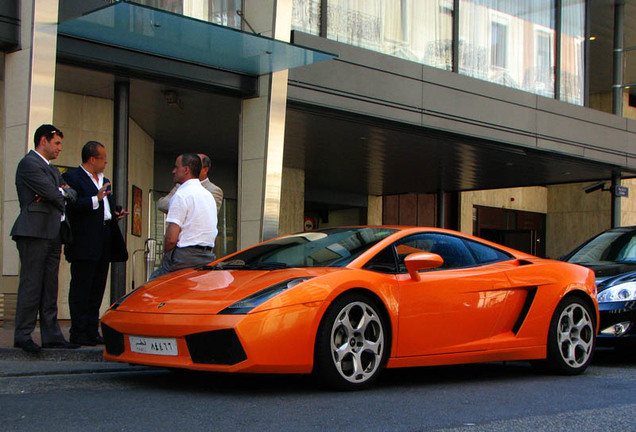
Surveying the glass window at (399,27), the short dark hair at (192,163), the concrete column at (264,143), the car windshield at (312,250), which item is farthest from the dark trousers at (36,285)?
the glass window at (399,27)

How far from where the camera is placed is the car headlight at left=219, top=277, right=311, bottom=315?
518cm

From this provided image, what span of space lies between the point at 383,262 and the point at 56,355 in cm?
287

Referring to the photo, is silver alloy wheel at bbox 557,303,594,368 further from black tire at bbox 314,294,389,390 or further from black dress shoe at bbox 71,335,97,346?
black dress shoe at bbox 71,335,97,346

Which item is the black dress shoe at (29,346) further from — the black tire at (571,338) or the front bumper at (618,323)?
the front bumper at (618,323)

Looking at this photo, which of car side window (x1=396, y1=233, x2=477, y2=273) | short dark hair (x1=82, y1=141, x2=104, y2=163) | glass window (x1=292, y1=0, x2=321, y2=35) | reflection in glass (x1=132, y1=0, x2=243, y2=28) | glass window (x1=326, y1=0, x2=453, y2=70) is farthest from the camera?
glass window (x1=326, y1=0, x2=453, y2=70)

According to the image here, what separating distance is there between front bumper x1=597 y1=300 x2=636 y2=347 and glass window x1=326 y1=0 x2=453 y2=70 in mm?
7396

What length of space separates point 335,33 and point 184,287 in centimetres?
883

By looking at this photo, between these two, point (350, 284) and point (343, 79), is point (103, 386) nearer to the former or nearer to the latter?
point (350, 284)

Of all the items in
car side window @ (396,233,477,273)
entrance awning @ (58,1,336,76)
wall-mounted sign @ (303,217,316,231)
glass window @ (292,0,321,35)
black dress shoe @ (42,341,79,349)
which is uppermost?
glass window @ (292,0,321,35)

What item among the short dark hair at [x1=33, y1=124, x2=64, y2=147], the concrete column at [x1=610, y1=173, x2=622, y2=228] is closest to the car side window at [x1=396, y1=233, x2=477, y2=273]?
the short dark hair at [x1=33, y1=124, x2=64, y2=147]

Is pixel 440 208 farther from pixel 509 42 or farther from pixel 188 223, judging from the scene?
pixel 188 223

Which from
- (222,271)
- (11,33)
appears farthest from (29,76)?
(222,271)

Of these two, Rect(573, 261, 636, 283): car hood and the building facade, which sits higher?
the building facade

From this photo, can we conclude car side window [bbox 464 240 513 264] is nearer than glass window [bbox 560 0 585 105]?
Yes
